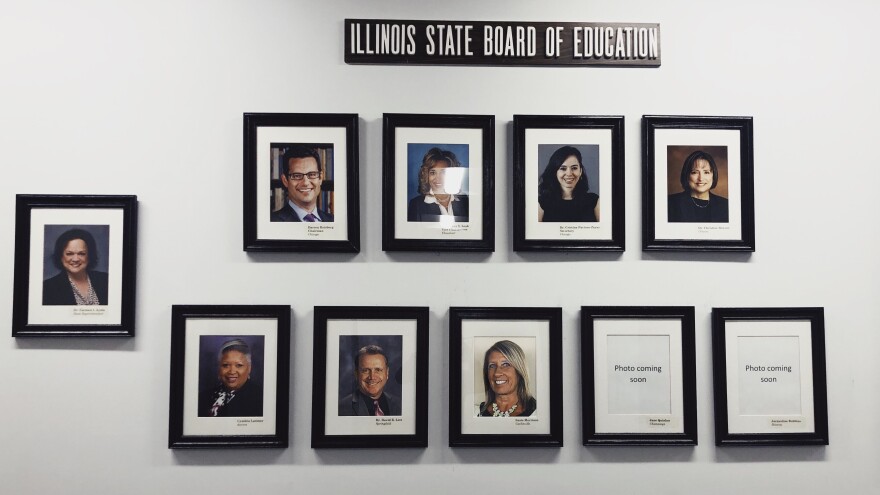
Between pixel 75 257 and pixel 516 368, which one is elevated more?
pixel 75 257

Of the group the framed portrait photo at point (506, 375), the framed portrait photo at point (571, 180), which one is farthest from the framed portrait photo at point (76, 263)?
the framed portrait photo at point (571, 180)

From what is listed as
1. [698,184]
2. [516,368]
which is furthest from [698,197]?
[516,368]

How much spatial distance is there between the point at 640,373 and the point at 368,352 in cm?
78

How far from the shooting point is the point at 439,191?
70.6 inches

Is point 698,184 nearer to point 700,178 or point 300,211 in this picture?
point 700,178

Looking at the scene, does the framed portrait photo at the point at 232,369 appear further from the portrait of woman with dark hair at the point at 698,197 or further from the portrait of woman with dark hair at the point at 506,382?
the portrait of woman with dark hair at the point at 698,197

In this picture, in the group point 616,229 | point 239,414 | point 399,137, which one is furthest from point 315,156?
point 616,229

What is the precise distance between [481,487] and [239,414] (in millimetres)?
710

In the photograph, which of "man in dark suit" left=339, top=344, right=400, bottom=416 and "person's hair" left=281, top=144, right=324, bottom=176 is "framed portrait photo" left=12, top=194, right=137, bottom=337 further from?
"man in dark suit" left=339, top=344, right=400, bottom=416

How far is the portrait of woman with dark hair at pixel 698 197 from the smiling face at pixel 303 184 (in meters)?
1.02

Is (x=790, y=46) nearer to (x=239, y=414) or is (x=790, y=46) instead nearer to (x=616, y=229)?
(x=616, y=229)

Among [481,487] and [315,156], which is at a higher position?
[315,156]

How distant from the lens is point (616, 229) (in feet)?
5.92

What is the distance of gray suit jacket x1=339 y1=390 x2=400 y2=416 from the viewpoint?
176 centimetres
